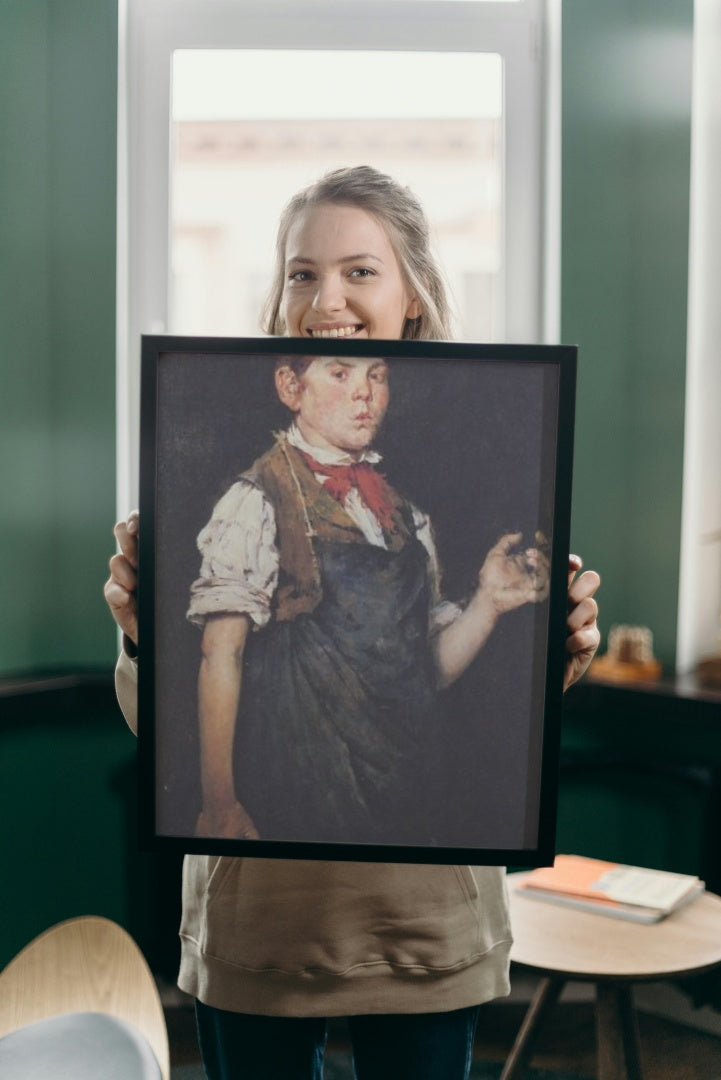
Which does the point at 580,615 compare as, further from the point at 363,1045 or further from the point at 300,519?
the point at 363,1045

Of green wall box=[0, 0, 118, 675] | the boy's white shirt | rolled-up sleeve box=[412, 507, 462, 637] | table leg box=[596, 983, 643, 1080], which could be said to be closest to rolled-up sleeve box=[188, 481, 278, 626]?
the boy's white shirt

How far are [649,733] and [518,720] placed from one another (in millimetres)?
1754

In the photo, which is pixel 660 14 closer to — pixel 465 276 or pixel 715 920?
pixel 465 276

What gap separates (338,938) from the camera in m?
1.05

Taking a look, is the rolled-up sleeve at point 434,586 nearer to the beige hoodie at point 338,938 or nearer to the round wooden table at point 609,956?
the beige hoodie at point 338,938

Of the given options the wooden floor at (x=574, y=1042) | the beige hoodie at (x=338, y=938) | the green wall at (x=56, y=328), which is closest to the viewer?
the beige hoodie at (x=338, y=938)

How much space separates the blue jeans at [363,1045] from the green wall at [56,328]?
Answer: 5.38ft

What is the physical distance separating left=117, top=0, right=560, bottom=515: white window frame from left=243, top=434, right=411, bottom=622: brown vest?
5.78 feet

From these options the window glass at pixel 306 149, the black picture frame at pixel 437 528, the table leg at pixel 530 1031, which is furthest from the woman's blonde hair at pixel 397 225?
the window glass at pixel 306 149

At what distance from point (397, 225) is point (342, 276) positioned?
0.10m

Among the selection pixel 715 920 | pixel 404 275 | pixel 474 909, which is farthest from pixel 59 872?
pixel 404 275

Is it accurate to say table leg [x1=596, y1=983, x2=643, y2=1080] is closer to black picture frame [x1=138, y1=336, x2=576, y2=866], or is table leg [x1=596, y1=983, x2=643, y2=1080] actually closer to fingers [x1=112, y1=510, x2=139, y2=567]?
black picture frame [x1=138, y1=336, x2=576, y2=866]

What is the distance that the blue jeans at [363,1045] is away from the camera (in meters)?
1.06

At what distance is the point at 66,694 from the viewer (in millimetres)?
2527
